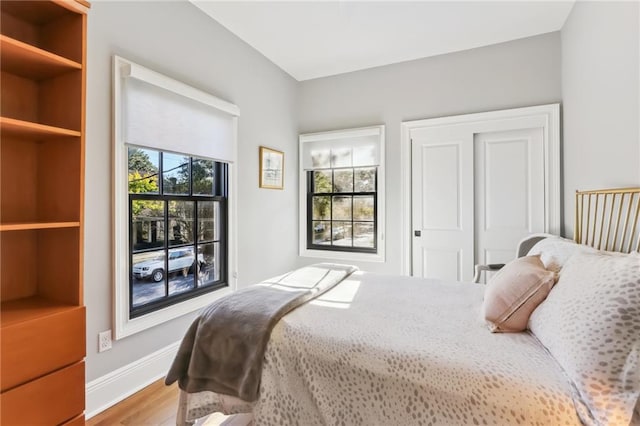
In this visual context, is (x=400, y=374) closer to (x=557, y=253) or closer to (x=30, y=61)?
(x=557, y=253)

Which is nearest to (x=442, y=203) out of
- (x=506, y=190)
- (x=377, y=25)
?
(x=506, y=190)

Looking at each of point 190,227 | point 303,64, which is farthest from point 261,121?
point 190,227

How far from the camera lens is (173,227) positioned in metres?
2.51

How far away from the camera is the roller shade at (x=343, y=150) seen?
144 inches

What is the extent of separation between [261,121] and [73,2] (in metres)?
2.08

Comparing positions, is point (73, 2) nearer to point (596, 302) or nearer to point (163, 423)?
point (163, 423)

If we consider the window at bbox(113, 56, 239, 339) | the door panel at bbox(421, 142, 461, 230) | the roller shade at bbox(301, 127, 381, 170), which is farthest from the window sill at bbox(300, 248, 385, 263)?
the window at bbox(113, 56, 239, 339)

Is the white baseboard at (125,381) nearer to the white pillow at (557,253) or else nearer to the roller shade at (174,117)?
the roller shade at (174,117)

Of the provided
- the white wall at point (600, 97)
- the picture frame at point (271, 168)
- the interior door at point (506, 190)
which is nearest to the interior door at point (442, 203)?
the interior door at point (506, 190)

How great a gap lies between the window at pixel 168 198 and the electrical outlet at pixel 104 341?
66 millimetres

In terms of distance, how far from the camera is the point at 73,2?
139 centimetres

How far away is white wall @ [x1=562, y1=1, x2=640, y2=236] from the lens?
1.66 metres

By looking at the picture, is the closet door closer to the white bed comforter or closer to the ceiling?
the ceiling

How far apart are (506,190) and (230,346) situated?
9.59 ft
